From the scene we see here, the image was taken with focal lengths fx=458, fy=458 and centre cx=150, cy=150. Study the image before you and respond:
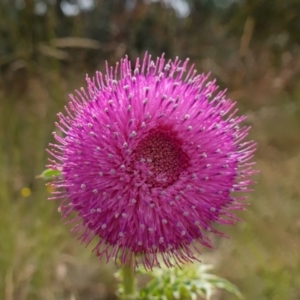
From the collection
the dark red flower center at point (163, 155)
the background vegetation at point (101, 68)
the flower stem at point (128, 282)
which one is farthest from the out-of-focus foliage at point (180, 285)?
the background vegetation at point (101, 68)

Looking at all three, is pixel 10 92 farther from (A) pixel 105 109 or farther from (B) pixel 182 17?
(A) pixel 105 109

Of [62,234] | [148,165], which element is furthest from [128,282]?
[62,234]

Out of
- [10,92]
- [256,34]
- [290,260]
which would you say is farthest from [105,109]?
[256,34]

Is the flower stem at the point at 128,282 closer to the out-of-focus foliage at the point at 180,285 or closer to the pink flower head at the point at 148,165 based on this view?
the out-of-focus foliage at the point at 180,285

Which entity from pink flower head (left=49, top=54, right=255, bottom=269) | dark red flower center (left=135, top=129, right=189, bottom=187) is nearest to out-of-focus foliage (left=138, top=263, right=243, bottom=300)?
pink flower head (left=49, top=54, right=255, bottom=269)

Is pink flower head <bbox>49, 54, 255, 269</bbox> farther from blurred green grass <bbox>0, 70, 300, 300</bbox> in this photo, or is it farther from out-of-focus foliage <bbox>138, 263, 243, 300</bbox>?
blurred green grass <bbox>0, 70, 300, 300</bbox>

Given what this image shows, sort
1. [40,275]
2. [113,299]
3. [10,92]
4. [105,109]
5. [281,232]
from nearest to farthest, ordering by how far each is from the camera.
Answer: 1. [105,109]
2. [40,275]
3. [113,299]
4. [281,232]
5. [10,92]

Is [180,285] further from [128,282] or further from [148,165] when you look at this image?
[148,165]

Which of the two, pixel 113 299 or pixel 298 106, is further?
pixel 298 106

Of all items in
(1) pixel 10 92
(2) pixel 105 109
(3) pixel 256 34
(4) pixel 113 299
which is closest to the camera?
(2) pixel 105 109
